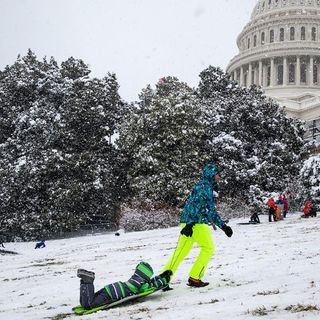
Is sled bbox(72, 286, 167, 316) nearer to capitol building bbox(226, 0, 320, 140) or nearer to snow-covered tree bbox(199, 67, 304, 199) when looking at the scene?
snow-covered tree bbox(199, 67, 304, 199)

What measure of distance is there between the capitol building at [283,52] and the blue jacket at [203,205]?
3278 inches

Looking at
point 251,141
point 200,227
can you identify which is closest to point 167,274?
point 200,227

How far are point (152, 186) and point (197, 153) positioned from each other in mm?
4317

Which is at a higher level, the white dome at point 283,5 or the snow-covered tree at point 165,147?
the white dome at point 283,5

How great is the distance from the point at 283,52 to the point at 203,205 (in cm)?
9306

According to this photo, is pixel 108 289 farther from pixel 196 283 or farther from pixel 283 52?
pixel 283 52

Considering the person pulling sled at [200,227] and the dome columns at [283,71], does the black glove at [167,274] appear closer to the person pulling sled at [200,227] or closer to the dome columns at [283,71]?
the person pulling sled at [200,227]

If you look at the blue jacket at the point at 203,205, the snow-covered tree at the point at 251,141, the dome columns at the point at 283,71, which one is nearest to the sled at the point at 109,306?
the blue jacket at the point at 203,205

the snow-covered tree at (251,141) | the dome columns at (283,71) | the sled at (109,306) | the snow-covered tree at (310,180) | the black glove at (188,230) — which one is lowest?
the sled at (109,306)

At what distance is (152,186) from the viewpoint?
35.2 metres

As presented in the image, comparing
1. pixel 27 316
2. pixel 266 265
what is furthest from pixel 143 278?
pixel 266 265

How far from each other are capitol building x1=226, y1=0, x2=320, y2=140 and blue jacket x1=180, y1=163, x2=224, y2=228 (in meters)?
83.3

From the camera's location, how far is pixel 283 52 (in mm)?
96688

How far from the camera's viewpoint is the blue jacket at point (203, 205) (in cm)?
832
